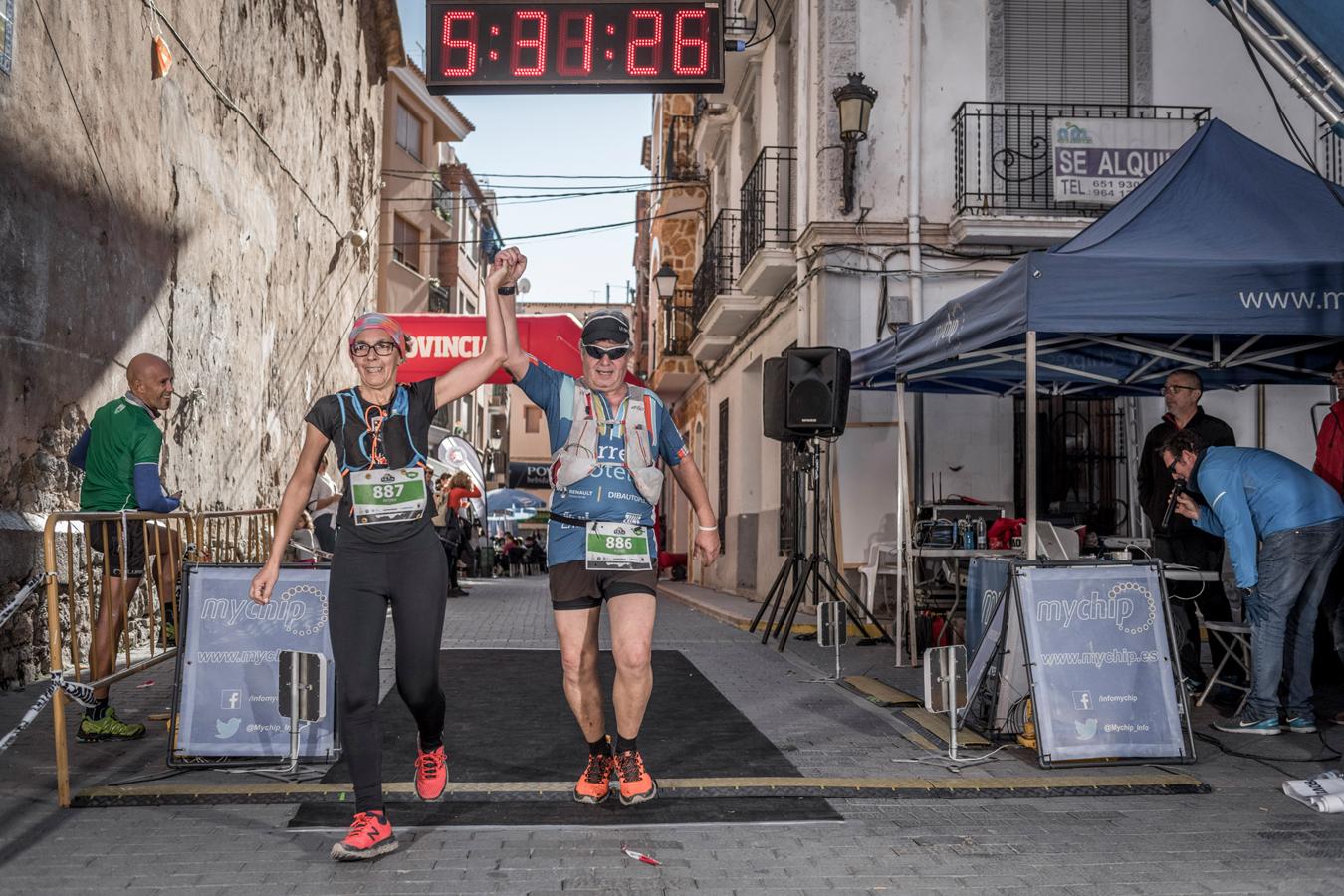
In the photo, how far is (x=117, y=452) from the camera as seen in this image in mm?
6516

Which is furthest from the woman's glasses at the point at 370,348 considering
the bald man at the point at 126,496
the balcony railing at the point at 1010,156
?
the balcony railing at the point at 1010,156

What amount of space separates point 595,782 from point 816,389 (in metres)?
6.02

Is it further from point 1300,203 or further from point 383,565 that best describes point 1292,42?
point 383,565

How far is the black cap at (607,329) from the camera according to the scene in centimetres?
514

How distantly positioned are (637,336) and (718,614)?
3371cm

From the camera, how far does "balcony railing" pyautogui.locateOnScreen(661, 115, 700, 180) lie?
28.1 metres

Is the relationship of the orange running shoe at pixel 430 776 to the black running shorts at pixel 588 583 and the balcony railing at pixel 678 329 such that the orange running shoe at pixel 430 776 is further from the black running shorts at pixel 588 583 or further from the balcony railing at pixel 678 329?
the balcony railing at pixel 678 329

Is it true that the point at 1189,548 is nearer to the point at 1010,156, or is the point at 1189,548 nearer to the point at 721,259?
the point at 1010,156

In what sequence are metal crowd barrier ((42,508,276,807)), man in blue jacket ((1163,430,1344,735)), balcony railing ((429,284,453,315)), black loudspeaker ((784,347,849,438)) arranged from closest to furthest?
metal crowd barrier ((42,508,276,807)) < man in blue jacket ((1163,430,1344,735)) < black loudspeaker ((784,347,849,438)) < balcony railing ((429,284,453,315))

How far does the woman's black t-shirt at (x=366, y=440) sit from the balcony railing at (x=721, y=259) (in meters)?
14.8

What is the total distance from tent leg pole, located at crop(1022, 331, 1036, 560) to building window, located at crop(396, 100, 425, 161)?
2989 centimetres

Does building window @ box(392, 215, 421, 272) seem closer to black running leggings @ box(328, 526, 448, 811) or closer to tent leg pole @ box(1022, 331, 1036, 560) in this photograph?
tent leg pole @ box(1022, 331, 1036, 560)

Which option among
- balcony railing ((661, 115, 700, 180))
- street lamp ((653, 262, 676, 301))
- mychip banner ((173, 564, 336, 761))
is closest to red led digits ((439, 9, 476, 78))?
mychip banner ((173, 564, 336, 761))

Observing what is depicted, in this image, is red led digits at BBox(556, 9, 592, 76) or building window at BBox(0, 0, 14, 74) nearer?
building window at BBox(0, 0, 14, 74)
